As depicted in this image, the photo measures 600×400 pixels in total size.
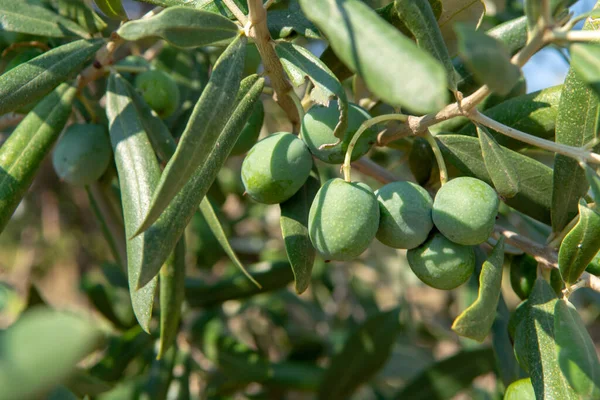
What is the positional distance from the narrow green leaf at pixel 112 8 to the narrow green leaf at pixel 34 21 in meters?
0.09

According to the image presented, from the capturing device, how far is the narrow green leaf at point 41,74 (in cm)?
101

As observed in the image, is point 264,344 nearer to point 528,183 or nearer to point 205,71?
point 205,71

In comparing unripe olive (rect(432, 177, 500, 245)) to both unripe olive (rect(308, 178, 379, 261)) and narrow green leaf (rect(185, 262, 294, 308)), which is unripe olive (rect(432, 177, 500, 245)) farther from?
narrow green leaf (rect(185, 262, 294, 308))

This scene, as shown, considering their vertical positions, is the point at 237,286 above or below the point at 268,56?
below

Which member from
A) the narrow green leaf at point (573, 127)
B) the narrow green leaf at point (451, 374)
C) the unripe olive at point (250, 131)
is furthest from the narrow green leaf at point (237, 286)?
the narrow green leaf at point (573, 127)

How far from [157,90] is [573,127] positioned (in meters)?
0.83

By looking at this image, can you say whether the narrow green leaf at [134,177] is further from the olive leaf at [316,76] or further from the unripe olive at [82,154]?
the olive leaf at [316,76]

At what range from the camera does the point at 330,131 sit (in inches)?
36.9

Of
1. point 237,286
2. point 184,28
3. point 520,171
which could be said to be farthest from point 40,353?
point 237,286

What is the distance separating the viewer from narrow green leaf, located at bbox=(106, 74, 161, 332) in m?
0.93

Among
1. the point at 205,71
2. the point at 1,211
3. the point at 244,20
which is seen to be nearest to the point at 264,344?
the point at 205,71

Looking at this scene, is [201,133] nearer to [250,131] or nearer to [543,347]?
[250,131]

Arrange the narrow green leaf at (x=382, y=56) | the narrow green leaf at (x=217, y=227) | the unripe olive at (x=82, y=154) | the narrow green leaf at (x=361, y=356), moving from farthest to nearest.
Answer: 1. the narrow green leaf at (x=361, y=356)
2. the unripe olive at (x=82, y=154)
3. the narrow green leaf at (x=217, y=227)
4. the narrow green leaf at (x=382, y=56)

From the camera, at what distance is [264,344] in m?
2.37
